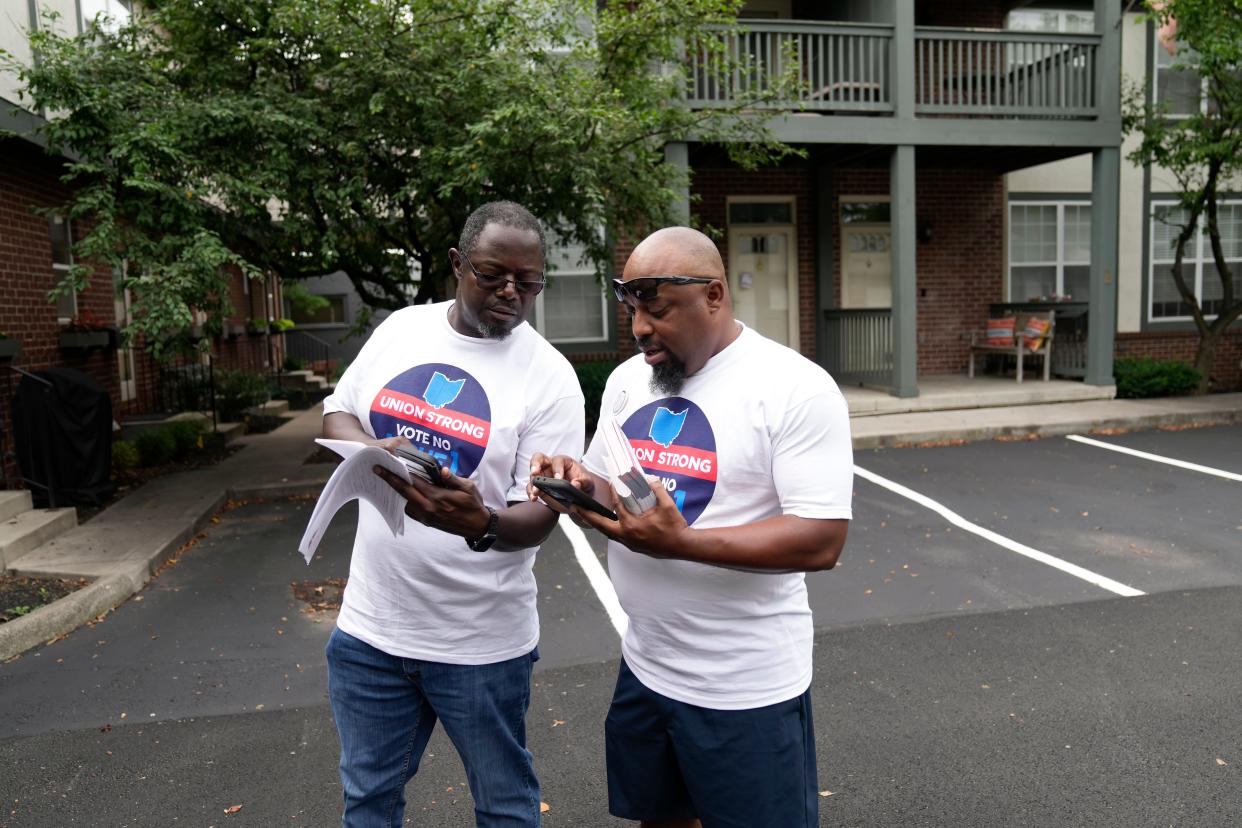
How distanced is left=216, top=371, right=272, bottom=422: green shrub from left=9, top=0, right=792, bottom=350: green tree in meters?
5.34

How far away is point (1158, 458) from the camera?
9641 millimetres

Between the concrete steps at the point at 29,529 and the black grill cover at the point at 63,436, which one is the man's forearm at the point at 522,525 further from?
the black grill cover at the point at 63,436

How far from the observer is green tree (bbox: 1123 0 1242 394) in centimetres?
1110

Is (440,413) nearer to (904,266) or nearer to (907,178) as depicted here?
(904,266)

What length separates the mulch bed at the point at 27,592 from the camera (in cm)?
529

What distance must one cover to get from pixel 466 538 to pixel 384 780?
0.68 metres

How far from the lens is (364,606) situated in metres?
2.32

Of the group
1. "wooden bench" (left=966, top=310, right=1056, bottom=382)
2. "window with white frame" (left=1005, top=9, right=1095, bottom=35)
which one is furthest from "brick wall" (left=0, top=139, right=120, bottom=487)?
"window with white frame" (left=1005, top=9, right=1095, bottom=35)

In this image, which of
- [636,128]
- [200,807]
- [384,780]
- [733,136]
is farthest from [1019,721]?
[733,136]

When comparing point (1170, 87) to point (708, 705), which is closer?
point (708, 705)

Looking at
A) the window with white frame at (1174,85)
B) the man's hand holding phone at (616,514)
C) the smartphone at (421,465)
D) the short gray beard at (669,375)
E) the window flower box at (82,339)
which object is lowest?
the man's hand holding phone at (616,514)

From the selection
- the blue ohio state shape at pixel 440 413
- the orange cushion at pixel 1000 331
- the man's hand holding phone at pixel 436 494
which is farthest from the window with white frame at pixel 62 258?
the orange cushion at pixel 1000 331

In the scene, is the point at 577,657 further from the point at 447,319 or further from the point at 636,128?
the point at 636,128

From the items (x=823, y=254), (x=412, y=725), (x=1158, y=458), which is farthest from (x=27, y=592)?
(x=823, y=254)
